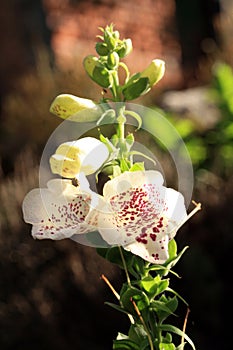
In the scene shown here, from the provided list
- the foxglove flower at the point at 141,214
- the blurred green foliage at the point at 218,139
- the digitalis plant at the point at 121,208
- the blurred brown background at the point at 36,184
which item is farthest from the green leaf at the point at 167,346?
the blurred green foliage at the point at 218,139

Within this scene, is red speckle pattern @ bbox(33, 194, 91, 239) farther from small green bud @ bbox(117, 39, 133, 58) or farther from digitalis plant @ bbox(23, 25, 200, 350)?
small green bud @ bbox(117, 39, 133, 58)

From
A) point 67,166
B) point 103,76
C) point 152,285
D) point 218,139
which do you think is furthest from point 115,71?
point 218,139

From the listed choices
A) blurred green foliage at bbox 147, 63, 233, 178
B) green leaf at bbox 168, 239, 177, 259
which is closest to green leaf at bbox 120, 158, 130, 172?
green leaf at bbox 168, 239, 177, 259

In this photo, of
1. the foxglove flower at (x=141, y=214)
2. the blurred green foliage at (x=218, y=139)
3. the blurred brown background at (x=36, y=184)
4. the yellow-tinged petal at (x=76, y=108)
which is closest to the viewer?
the foxglove flower at (x=141, y=214)

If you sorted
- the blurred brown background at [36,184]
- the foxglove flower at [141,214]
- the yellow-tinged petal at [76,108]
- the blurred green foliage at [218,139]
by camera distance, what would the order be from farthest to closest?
the blurred green foliage at [218,139] → the blurred brown background at [36,184] → the yellow-tinged petal at [76,108] → the foxglove flower at [141,214]

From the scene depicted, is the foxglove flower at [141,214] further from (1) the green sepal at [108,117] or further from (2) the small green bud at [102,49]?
(2) the small green bud at [102,49]

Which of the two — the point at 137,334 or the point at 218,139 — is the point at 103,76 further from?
the point at 218,139
